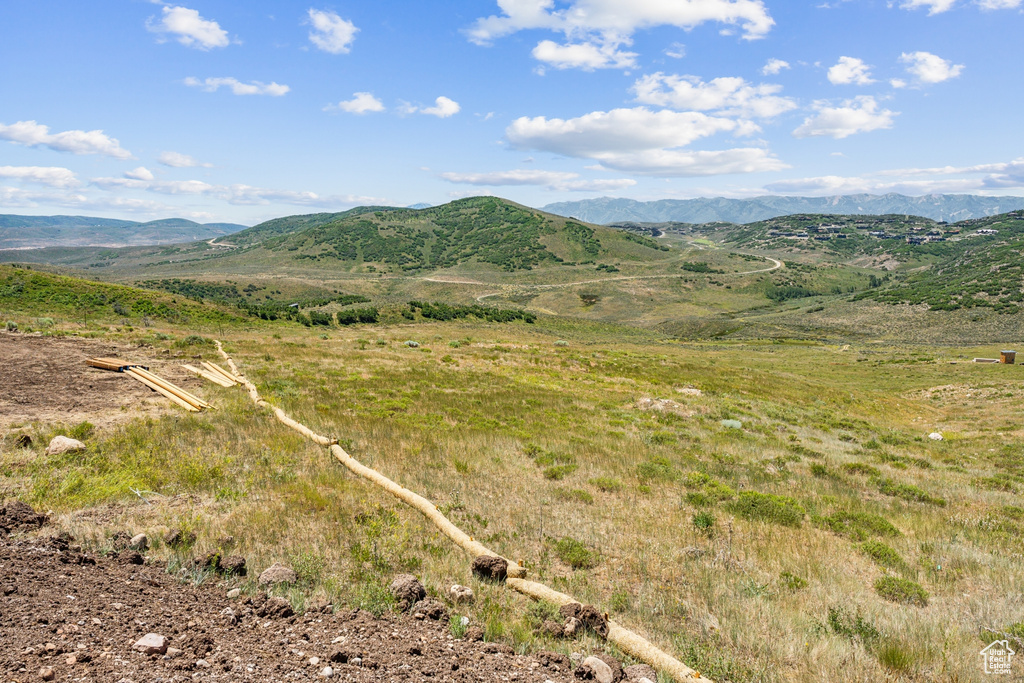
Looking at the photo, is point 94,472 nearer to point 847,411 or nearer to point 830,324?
point 847,411

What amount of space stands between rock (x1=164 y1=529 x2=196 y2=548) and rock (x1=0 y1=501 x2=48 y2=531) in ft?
5.82

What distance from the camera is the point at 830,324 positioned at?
258ft

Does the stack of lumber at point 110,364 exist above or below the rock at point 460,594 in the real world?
above

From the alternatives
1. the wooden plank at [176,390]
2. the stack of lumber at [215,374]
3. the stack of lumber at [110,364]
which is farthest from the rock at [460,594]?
the stack of lumber at [110,364]

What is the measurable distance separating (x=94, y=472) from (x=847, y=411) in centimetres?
3190

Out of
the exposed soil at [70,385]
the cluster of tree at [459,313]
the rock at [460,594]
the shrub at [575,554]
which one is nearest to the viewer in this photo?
the rock at [460,594]

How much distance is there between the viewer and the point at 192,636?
4730 millimetres

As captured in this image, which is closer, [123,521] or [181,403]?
[123,521]

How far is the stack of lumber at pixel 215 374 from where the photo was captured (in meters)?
18.0

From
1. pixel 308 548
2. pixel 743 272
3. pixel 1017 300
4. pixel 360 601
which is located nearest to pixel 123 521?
pixel 308 548

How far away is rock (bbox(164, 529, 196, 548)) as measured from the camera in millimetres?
6789

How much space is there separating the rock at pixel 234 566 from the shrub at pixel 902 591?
31.0 feet

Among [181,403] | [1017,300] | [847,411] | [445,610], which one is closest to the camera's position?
[445,610]

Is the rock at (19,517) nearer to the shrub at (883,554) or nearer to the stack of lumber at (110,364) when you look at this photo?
the stack of lumber at (110,364)
